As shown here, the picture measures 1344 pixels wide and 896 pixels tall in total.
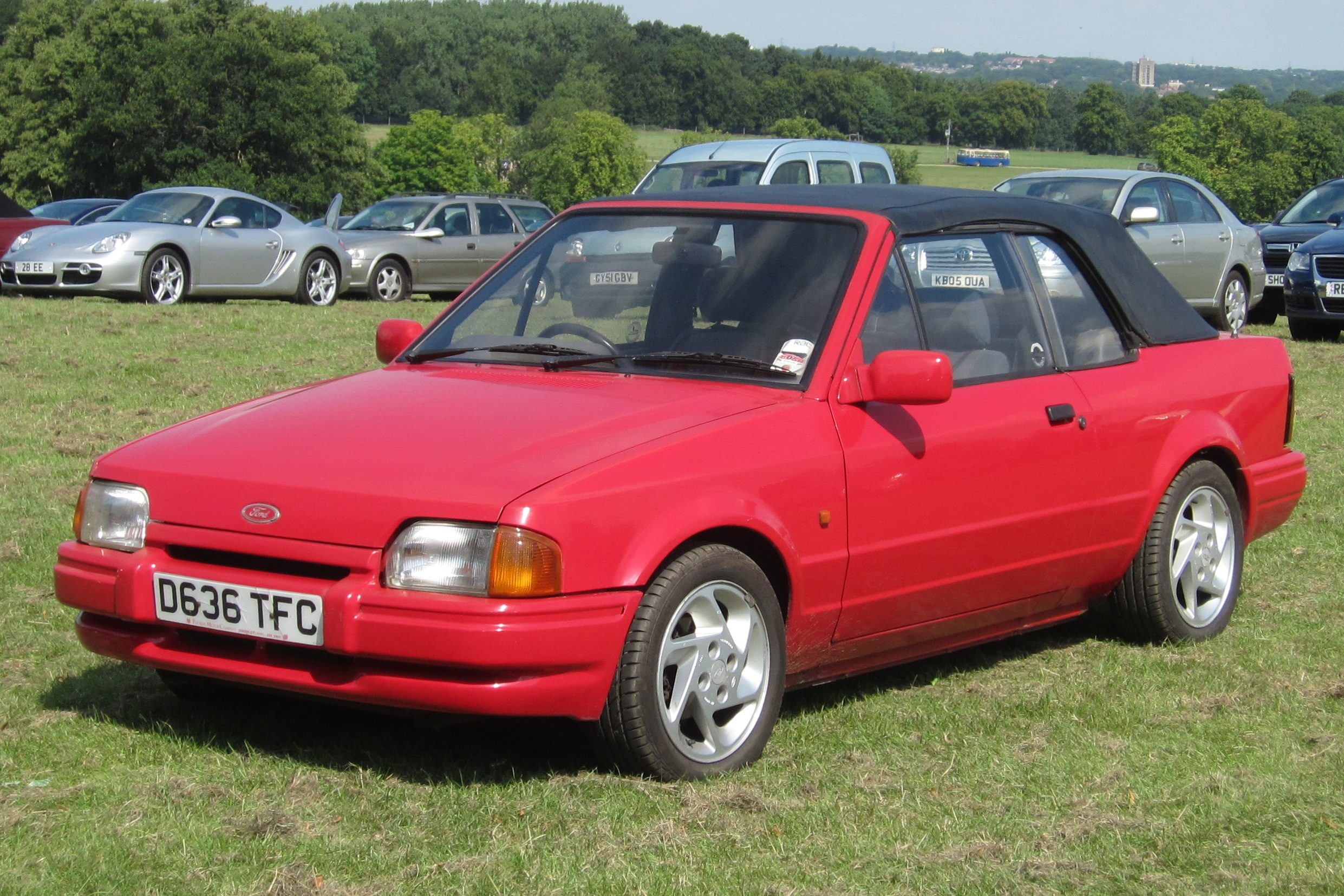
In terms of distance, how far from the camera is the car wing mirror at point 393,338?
5.49m

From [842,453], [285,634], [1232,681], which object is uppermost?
[842,453]

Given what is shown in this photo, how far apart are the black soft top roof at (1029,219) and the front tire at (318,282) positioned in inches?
539

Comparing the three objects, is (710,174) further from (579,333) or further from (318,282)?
(579,333)

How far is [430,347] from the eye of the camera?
5309mm

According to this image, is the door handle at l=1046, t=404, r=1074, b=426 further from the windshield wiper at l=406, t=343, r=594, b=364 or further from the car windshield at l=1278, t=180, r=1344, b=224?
the car windshield at l=1278, t=180, r=1344, b=224

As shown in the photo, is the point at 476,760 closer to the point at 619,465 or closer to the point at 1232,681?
the point at 619,465

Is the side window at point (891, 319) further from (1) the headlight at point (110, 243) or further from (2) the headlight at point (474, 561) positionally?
(1) the headlight at point (110, 243)

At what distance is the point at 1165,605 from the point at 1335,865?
7.02ft

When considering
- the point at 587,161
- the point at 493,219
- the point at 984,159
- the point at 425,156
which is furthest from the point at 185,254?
the point at 984,159

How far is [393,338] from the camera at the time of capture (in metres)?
5.50

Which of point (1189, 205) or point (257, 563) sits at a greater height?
point (1189, 205)

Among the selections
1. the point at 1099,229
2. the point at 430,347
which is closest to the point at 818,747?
the point at 430,347

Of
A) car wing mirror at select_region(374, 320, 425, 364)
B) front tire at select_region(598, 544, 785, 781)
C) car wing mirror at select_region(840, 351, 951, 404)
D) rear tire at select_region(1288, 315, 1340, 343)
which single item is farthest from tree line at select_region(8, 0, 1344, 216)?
front tire at select_region(598, 544, 785, 781)

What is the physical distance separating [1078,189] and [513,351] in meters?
13.0
